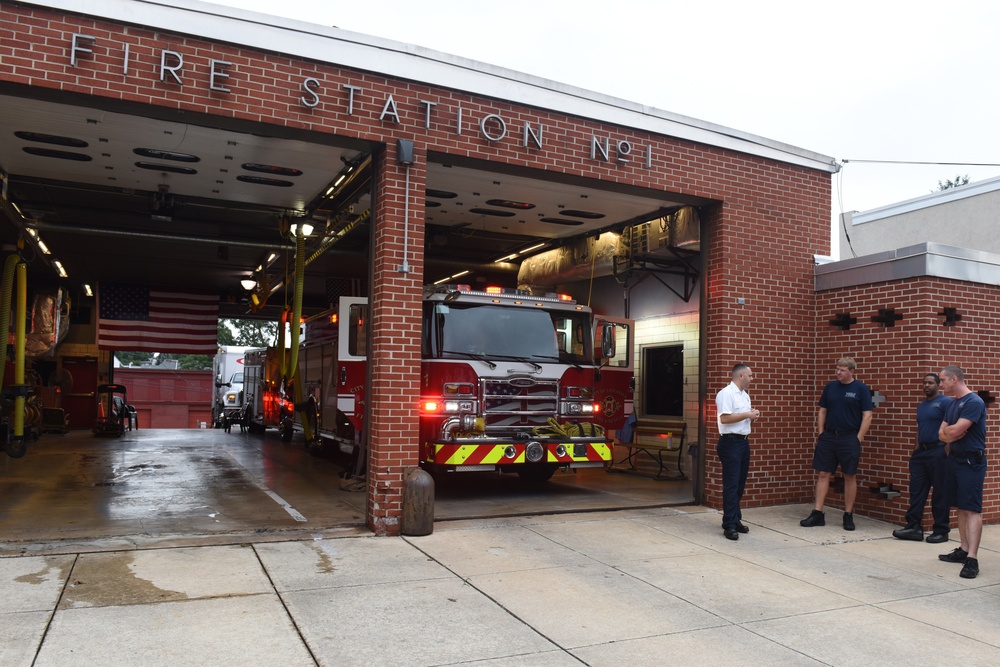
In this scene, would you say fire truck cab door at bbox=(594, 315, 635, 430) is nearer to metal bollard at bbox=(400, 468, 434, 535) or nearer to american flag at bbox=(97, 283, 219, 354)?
metal bollard at bbox=(400, 468, 434, 535)

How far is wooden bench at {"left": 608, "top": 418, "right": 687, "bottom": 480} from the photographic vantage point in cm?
1289

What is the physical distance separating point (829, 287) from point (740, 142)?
2191mm

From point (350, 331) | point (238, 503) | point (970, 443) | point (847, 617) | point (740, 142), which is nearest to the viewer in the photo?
point (847, 617)

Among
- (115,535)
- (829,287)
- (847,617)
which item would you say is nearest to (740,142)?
(829,287)

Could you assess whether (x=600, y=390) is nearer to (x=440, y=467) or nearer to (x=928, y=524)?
(x=440, y=467)

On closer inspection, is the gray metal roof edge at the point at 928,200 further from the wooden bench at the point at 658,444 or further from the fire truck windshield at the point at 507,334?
the fire truck windshield at the point at 507,334

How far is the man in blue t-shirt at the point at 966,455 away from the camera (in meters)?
6.70

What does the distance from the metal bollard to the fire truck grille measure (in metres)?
2.28

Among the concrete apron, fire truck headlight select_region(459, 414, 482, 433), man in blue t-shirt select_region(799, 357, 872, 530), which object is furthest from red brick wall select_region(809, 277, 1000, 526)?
fire truck headlight select_region(459, 414, 482, 433)

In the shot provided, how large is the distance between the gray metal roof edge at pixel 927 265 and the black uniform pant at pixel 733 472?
2.88m

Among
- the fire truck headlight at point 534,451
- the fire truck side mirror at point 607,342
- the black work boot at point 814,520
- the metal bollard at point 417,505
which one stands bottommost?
the black work boot at point 814,520

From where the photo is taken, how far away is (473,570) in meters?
6.33

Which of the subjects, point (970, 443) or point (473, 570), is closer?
point (473, 570)

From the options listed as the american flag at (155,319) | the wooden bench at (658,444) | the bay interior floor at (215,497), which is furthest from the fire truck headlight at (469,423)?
the american flag at (155,319)
